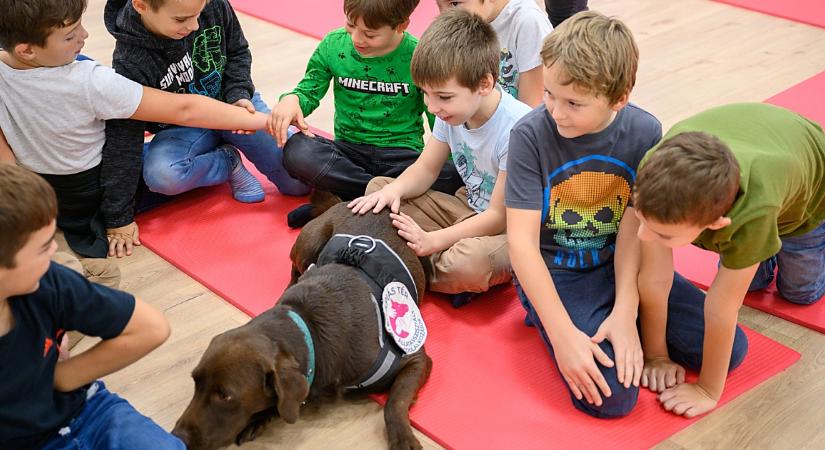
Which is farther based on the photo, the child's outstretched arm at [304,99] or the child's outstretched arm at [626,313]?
the child's outstretched arm at [304,99]

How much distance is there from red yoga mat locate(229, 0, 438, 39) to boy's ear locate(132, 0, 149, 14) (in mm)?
1939

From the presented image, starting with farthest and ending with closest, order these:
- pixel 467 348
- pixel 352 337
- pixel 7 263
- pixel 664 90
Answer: pixel 664 90
pixel 467 348
pixel 352 337
pixel 7 263

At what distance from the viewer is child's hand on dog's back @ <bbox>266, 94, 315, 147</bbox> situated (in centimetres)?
314

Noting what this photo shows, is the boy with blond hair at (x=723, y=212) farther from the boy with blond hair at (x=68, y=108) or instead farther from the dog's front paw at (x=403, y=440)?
the boy with blond hair at (x=68, y=108)

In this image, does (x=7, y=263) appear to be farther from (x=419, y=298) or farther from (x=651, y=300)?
(x=651, y=300)

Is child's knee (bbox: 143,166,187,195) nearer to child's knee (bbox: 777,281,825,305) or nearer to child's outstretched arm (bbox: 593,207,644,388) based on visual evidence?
child's outstretched arm (bbox: 593,207,644,388)

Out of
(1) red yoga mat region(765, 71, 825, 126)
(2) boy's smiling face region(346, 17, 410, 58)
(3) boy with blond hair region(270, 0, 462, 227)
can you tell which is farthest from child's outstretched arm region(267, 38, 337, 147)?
(1) red yoga mat region(765, 71, 825, 126)

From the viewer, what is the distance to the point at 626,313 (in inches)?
94.4

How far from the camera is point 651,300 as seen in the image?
240 centimetres

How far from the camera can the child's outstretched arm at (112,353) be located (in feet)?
6.15

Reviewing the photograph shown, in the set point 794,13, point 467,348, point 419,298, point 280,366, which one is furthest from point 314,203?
point 794,13

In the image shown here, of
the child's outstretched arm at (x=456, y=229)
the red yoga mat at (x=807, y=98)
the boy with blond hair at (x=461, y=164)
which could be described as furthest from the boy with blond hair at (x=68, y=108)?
the red yoga mat at (x=807, y=98)

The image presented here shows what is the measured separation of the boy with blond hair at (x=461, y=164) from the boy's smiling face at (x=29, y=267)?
1172 mm

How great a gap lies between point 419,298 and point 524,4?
47.0 inches
